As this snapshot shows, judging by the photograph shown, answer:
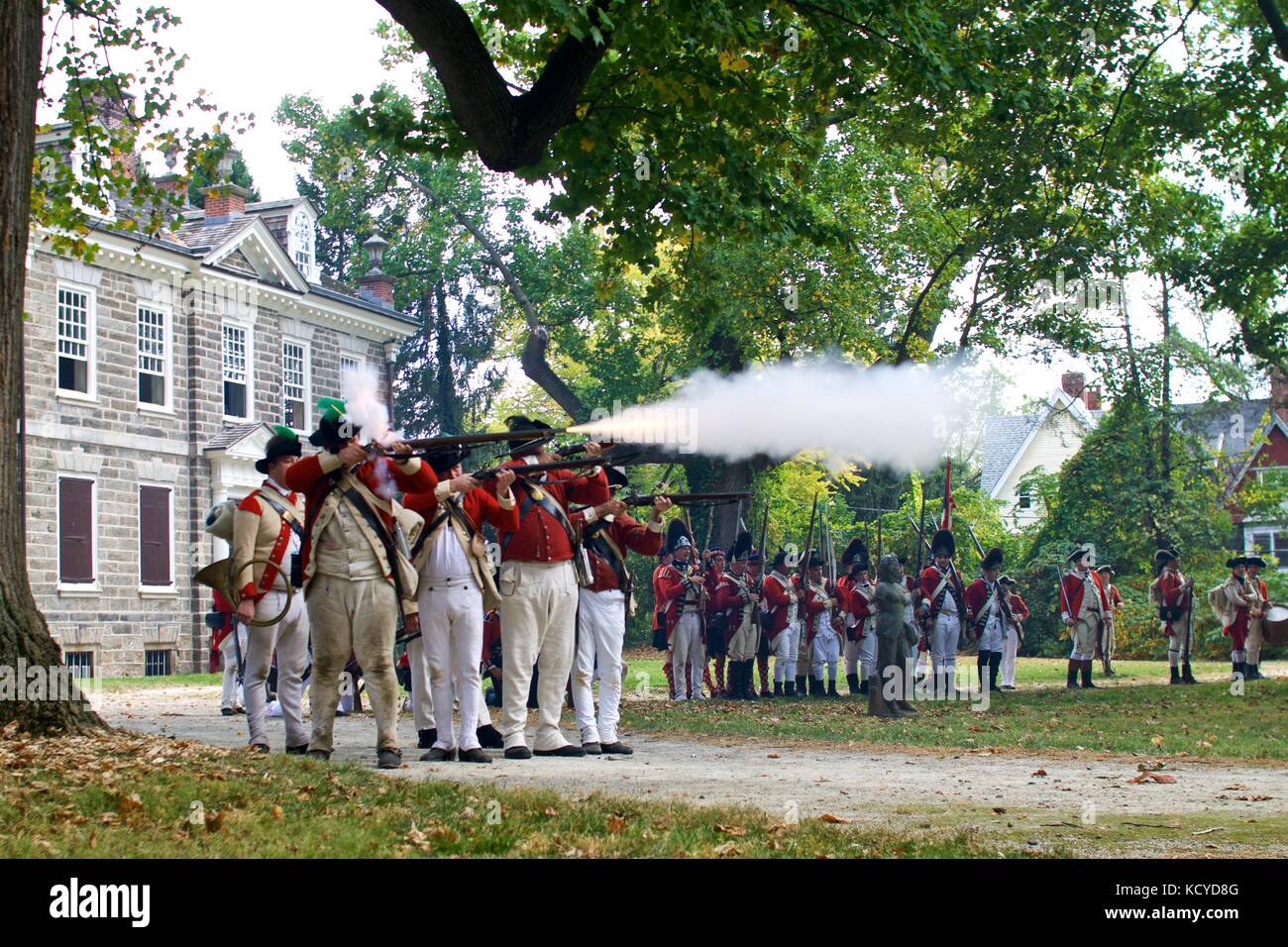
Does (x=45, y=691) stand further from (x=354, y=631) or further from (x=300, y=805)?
(x=300, y=805)

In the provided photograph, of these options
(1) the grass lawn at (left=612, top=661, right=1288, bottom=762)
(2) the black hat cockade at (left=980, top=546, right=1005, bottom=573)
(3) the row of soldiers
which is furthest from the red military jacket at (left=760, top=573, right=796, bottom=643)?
(2) the black hat cockade at (left=980, top=546, right=1005, bottom=573)

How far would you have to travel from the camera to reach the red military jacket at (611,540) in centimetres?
1240

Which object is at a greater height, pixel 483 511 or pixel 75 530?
pixel 75 530

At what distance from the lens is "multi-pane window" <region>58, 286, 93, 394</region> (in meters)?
30.2

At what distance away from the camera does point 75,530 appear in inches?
1185

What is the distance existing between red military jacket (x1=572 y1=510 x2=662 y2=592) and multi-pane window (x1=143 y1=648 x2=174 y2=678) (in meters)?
21.5

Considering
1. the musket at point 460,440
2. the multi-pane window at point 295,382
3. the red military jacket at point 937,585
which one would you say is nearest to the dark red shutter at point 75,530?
the multi-pane window at point 295,382

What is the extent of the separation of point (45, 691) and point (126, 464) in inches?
913

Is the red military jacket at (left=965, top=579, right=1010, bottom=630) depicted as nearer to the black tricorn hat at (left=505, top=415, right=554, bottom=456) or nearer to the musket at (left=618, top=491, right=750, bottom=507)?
the musket at (left=618, top=491, right=750, bottom=507)

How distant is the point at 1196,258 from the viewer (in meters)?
22.9

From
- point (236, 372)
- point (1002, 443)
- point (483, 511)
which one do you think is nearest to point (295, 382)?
point (236, 372)

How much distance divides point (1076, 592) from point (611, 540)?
49.2ft

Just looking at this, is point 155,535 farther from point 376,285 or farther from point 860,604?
point 860,604

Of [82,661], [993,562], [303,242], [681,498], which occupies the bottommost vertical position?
[82,661]
